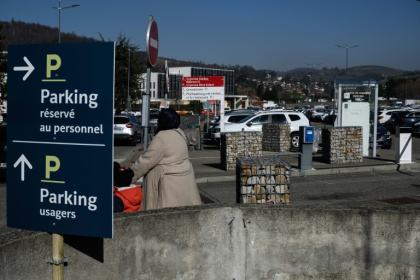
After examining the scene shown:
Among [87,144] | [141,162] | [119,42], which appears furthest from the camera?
[119,42]

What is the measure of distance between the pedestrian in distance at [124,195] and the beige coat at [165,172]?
312 millimetres

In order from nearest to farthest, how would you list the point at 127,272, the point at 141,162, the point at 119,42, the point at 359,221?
1. the point at 127,272
2. the point at 359,221
3. the point at 141,162
4. the point at 119,42

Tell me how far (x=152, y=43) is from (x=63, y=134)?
3813 millimetres

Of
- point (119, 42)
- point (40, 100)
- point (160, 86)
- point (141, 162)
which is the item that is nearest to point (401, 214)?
point (141, 162)

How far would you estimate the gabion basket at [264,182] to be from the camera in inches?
274

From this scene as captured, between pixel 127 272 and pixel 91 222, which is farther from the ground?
pixel 91 222

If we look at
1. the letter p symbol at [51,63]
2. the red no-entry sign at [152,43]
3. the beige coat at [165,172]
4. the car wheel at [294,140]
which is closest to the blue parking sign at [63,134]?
the letter p symbol at [51,63]

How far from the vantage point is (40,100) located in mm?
3172

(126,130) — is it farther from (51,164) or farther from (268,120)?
(51,164)

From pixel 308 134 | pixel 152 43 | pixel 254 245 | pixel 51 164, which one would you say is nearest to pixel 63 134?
pixel 51 164

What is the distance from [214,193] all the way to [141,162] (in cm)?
715

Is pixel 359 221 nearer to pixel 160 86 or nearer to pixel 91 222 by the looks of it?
pixel 91 222

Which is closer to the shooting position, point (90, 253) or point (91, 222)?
point (91, 222)

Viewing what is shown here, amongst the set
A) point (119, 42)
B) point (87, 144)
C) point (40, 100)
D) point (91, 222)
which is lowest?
point (91, 222)
